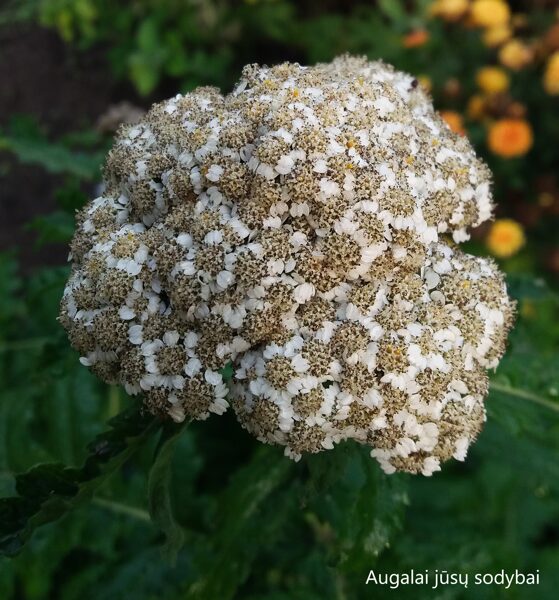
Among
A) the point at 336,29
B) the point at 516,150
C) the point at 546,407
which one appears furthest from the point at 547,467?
the point at 336,29

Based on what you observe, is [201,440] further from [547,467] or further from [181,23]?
[181,23]

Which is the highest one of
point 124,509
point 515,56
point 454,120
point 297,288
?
point 515,56

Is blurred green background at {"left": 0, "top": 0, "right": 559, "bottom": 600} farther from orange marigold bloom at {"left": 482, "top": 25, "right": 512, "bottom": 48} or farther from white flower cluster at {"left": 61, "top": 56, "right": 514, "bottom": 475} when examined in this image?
white flower cluster at {"left": 61, "top": 56, "right": 514, "bottom": 475}

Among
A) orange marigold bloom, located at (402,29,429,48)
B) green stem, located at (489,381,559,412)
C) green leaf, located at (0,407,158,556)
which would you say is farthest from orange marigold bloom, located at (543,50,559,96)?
green leaf, located at (0,407,158,556)

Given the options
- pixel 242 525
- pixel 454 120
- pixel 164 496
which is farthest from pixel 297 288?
pixel 454 120

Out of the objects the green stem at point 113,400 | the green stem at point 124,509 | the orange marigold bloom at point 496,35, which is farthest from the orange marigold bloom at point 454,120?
the green stem at point 124,509

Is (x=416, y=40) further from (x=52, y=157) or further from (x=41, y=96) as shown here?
(x=41, y=96)
